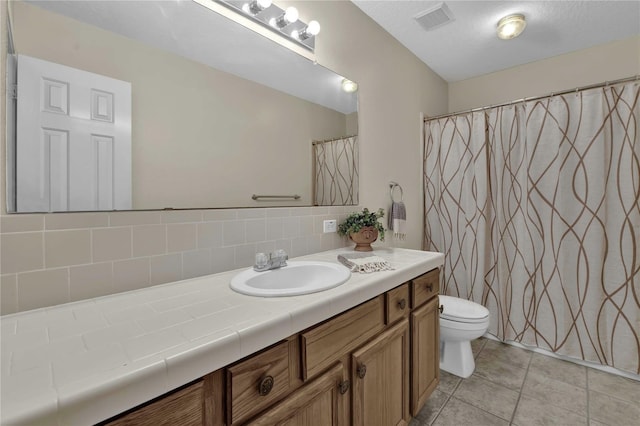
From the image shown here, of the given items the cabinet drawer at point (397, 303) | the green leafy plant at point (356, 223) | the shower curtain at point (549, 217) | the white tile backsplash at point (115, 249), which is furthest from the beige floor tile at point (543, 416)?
the white tile backsplash at point (115, 249)

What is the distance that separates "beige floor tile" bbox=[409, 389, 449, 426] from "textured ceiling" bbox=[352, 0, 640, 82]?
2464 millimetres


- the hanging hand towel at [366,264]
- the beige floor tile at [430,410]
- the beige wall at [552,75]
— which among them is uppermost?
the beige wall at [552,75]

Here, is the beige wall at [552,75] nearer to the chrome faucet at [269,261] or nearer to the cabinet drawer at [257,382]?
the chrome faucet at [269,261]

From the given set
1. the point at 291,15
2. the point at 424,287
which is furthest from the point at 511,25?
the point at 424,287

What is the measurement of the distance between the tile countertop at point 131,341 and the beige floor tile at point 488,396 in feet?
4.14

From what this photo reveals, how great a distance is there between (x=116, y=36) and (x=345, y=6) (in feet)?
4.53

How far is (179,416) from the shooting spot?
55 centimetres

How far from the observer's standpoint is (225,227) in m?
1.19

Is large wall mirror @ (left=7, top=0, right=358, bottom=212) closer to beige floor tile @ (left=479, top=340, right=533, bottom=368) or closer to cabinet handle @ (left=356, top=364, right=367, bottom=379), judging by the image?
cabinet handle @ (left=356, top=364, right=367, bottom=379)

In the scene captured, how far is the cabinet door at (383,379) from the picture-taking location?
997 millimetres

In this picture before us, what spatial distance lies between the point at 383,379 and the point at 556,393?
1355 millimetres

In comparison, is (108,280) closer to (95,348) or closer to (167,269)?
(167,269)

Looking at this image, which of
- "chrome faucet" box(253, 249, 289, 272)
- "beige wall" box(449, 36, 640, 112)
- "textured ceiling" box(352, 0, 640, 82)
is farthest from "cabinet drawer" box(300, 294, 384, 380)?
"beige wall" box(449, 36, 640, 112)

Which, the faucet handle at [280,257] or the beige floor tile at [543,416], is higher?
the faucet handle at [280,257]
